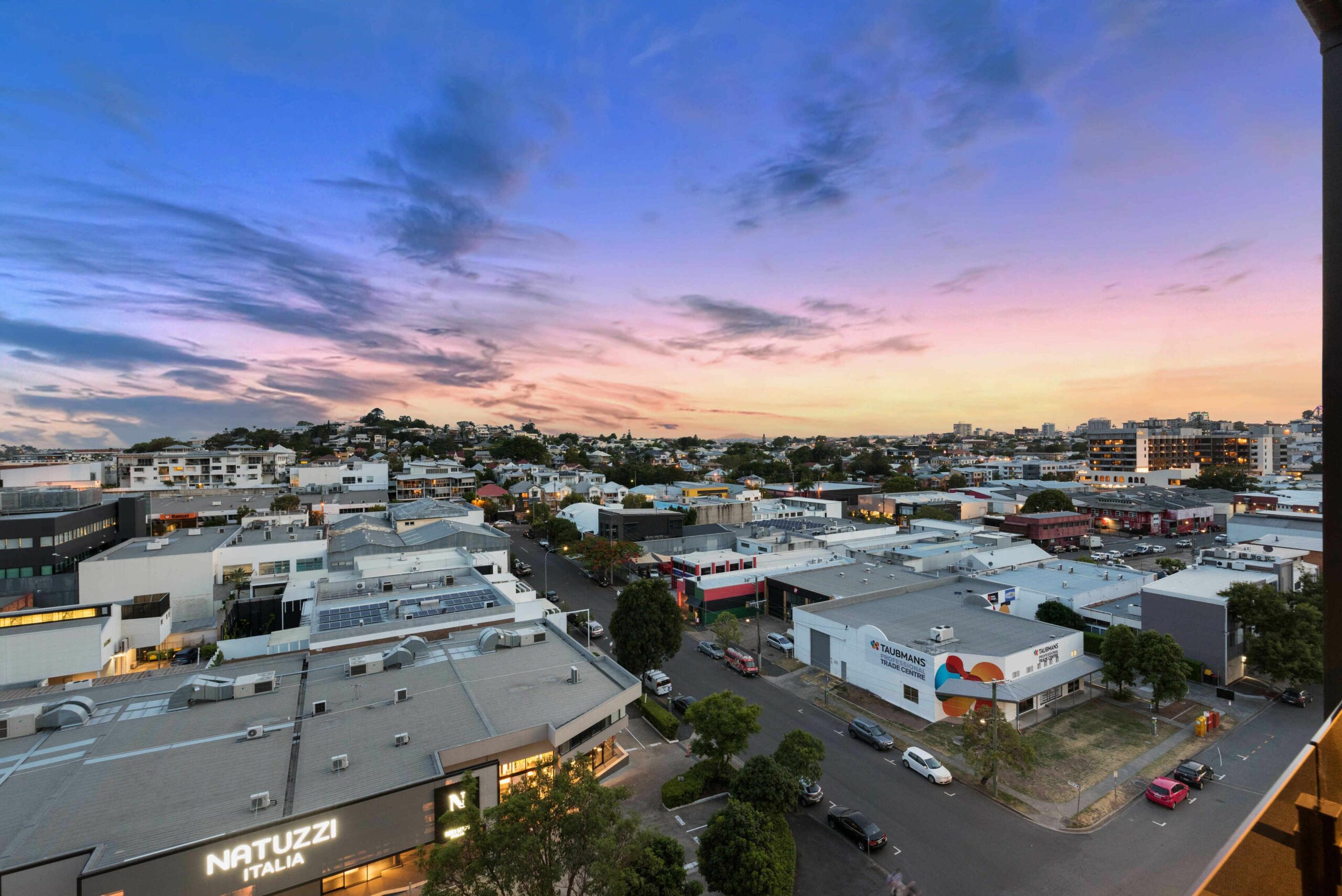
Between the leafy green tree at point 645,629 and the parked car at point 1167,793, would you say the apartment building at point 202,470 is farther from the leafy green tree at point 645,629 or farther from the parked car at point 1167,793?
the parked car at point 1167,793

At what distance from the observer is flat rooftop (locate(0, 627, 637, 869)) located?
7062 millimetres

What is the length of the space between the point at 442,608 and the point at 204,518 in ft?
76.4

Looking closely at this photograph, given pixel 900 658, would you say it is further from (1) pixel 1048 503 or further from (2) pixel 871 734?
(1) pixel 1048 503

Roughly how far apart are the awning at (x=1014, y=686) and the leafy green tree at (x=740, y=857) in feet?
21.4

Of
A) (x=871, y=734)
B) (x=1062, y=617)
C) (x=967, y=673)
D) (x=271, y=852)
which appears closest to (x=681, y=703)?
(x=871, y=734)

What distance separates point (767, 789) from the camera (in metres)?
8.78

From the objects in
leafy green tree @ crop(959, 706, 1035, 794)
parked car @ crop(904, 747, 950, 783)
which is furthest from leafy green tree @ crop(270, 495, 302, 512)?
leafy green tree @ crop(959, 706, 1035, 794)

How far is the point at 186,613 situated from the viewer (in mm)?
18109

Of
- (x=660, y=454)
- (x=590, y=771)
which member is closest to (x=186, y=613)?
(x=590, y=771)

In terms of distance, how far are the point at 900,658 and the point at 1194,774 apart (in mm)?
5171

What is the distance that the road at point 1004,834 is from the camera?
8.36m

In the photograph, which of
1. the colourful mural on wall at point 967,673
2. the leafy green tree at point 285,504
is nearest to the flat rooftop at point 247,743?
the colourful mural on wall at point 967,673

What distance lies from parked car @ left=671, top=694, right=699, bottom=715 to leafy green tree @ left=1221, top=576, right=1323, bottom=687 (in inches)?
517

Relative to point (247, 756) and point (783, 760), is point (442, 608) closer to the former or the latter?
point (247, 756)
